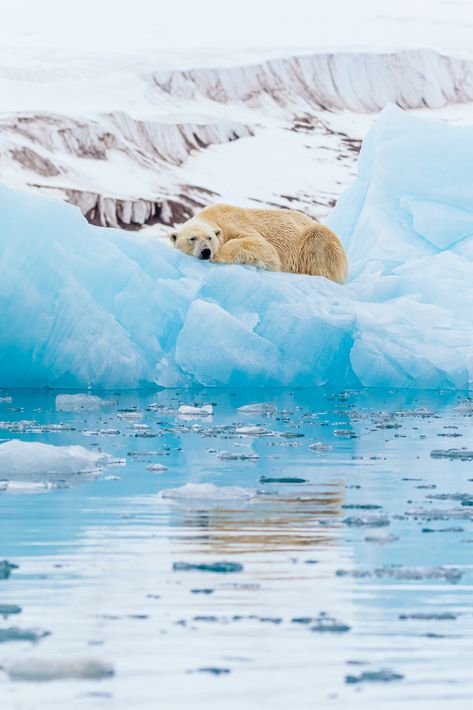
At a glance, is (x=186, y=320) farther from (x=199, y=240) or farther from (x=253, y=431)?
(x=253, y=431)

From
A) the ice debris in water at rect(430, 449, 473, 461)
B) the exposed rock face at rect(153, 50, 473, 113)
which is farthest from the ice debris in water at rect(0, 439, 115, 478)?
the exposed rock face at rect(153, 50, 473, 113)

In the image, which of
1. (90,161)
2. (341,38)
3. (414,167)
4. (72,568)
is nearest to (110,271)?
(414,167)

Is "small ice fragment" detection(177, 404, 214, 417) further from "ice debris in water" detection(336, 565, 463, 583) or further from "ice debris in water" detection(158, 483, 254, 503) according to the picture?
"ice debris in water" detection(336, 565, 463, 583)

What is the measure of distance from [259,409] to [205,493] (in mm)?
3233

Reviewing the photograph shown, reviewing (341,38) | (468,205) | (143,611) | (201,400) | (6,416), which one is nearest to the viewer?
(143,611)

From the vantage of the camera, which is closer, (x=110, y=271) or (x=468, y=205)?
(x=110, y=271)

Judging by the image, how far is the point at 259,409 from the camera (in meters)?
8.01

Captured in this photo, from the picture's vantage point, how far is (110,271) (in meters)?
9.39

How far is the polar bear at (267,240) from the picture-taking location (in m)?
9.70

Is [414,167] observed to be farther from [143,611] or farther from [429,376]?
[143,611]

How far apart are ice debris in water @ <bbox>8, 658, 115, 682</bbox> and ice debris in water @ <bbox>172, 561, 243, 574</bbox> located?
84 centimetres

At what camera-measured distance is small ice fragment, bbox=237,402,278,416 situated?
→ 796 cm

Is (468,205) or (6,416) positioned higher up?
(468,205)

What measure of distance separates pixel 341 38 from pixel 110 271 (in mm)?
35542
